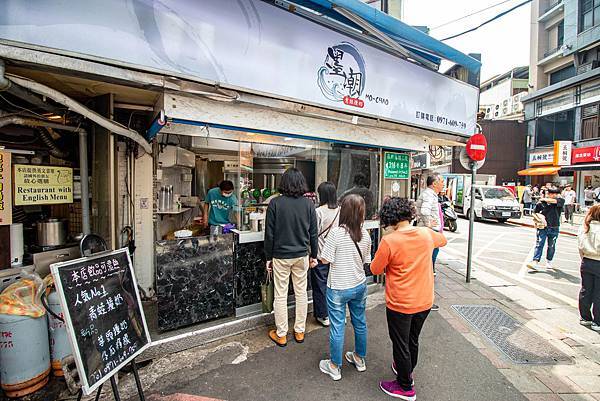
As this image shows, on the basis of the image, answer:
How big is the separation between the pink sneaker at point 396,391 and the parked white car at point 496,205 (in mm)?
13811

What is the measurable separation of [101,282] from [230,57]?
252 cm

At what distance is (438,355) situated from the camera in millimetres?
3537

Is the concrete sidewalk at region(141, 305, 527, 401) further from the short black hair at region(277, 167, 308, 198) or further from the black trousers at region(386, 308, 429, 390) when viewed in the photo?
the short black hair at region(277, 167, 308, 198)

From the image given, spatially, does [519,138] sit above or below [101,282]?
above

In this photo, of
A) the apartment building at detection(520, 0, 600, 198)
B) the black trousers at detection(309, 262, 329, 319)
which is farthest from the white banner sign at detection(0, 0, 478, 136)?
the apartment building at detection(520, 0, 600, 198)

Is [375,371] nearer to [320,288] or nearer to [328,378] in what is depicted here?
[328,378]

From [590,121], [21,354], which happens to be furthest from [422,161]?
[21,354]

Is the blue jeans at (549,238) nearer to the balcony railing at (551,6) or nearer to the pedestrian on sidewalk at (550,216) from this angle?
the pedestrian on sidewalk at (550,216)

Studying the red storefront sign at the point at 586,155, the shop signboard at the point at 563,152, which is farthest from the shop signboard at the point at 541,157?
the red storefront sign at the point at 586,155

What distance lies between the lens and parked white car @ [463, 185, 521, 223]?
14789 millimetres

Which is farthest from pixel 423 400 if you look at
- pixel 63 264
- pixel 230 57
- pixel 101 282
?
pixel 230 57

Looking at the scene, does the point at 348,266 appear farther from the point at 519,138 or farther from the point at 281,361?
the point at 519,138

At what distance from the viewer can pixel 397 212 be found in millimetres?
2693

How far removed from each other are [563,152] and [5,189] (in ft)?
83.7
